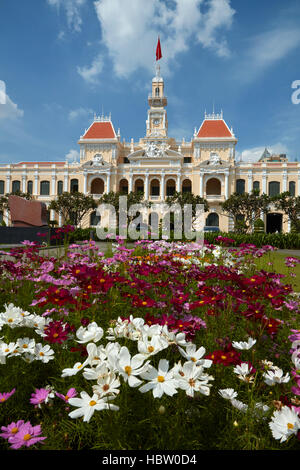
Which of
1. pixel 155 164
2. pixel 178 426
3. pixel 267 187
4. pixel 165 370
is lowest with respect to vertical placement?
pixel 178 426

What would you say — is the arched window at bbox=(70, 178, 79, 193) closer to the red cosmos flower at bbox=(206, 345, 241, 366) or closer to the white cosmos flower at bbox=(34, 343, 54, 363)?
the white cosmos flower at bbox=(34, 343, 54, 363)

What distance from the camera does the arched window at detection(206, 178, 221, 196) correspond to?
39281mm

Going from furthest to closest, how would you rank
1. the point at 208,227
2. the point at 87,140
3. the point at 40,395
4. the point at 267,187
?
the point at 87,140
the point at 267,187
the point at 208,227
the point at 40,395

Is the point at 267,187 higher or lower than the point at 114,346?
higher

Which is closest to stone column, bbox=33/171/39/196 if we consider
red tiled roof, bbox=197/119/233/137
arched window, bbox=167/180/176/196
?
arched window, bbox=167/180/176/196

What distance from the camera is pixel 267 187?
36.6 metres

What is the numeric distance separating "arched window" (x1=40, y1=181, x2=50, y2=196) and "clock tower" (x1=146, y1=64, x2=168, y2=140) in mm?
17165

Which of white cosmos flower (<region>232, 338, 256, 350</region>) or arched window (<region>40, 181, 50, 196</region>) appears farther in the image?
arched window (<region>40, 181, 50, 196</region>)

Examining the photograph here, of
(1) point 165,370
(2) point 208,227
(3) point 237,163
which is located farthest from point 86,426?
(3) point 237,163

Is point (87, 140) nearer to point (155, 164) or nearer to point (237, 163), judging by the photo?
point (155, 164)

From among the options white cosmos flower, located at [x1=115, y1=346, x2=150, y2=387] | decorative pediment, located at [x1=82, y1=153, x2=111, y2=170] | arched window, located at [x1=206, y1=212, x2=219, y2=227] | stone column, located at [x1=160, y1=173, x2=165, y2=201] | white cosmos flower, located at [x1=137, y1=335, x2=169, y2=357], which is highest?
decorative pediment, located at [x1=82, y1=153, x2=111, y2=170]

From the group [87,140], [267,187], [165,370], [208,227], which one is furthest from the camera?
[87,140]

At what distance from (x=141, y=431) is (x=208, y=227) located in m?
33.8

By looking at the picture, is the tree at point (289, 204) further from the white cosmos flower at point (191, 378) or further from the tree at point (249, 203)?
the white cosmos flower at point (191, 378)
